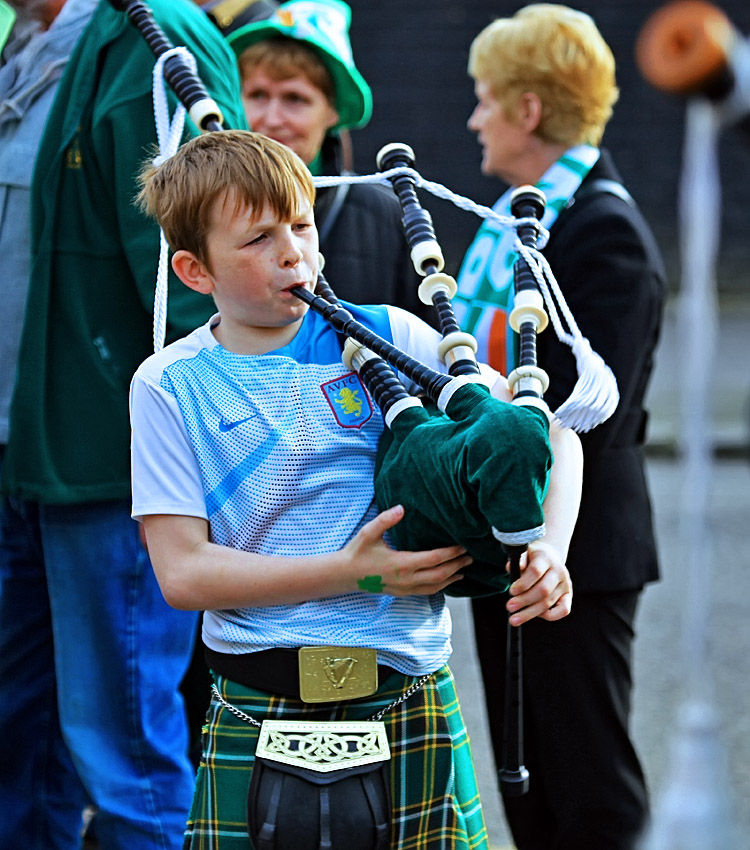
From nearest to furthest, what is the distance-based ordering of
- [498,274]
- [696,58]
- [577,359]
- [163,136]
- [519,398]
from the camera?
[696,58]
[519,398]
[577,359]
[163,136]
[498,274]

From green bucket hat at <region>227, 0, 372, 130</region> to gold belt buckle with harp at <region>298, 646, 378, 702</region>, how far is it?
1.71 meters

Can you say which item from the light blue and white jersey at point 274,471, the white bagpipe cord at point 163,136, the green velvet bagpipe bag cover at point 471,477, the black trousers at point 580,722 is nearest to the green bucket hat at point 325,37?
the white bagpipe cord at point 163,136

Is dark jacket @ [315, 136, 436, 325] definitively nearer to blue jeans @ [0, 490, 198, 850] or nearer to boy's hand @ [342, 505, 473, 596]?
blue jeans @ [0, 490, 198, 850]

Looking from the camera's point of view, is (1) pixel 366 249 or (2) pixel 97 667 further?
(1) pixel 366 249

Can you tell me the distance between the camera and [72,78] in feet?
7.50

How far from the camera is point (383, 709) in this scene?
5.51 ft

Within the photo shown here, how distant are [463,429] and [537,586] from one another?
0.22 m

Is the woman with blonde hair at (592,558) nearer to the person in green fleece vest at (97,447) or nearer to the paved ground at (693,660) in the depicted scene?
the paved ground at (693,660)

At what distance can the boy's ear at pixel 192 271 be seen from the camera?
1700mm

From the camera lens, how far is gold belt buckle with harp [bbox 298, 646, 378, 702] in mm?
1626

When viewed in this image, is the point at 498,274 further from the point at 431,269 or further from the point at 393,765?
the point at 393,765

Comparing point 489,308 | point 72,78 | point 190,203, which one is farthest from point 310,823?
point 72,78

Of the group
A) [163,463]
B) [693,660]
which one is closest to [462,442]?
[163,463]

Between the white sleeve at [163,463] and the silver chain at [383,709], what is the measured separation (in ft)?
0.87
